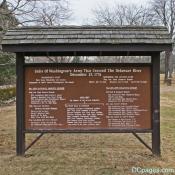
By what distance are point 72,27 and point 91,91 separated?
1638 mm

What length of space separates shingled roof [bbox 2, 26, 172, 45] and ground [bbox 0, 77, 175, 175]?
107 inches

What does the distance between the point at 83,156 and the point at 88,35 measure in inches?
114

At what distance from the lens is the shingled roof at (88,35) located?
9531mm

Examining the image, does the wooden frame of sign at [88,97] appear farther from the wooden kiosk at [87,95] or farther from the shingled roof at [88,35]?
the shingled roof at [88,35]

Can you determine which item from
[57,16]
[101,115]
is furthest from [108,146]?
[57,16]

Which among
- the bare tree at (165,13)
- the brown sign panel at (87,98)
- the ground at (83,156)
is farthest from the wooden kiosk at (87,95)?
the bare tree at (165,13)

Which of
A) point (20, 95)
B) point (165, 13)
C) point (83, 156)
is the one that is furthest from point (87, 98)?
point (165, 13)

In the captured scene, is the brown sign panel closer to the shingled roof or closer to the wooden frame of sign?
the wooden frame of sign

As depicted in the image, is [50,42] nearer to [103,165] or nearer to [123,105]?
[123,105]

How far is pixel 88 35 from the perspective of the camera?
32.1 ft

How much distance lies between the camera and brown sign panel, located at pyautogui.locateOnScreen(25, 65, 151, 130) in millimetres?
9938

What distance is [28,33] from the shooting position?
390 inches

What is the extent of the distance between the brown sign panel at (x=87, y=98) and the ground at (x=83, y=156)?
74 cm

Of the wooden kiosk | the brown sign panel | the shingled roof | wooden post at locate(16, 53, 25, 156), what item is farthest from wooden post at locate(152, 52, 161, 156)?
wooden post at locate(16, 53, 25, 156)
